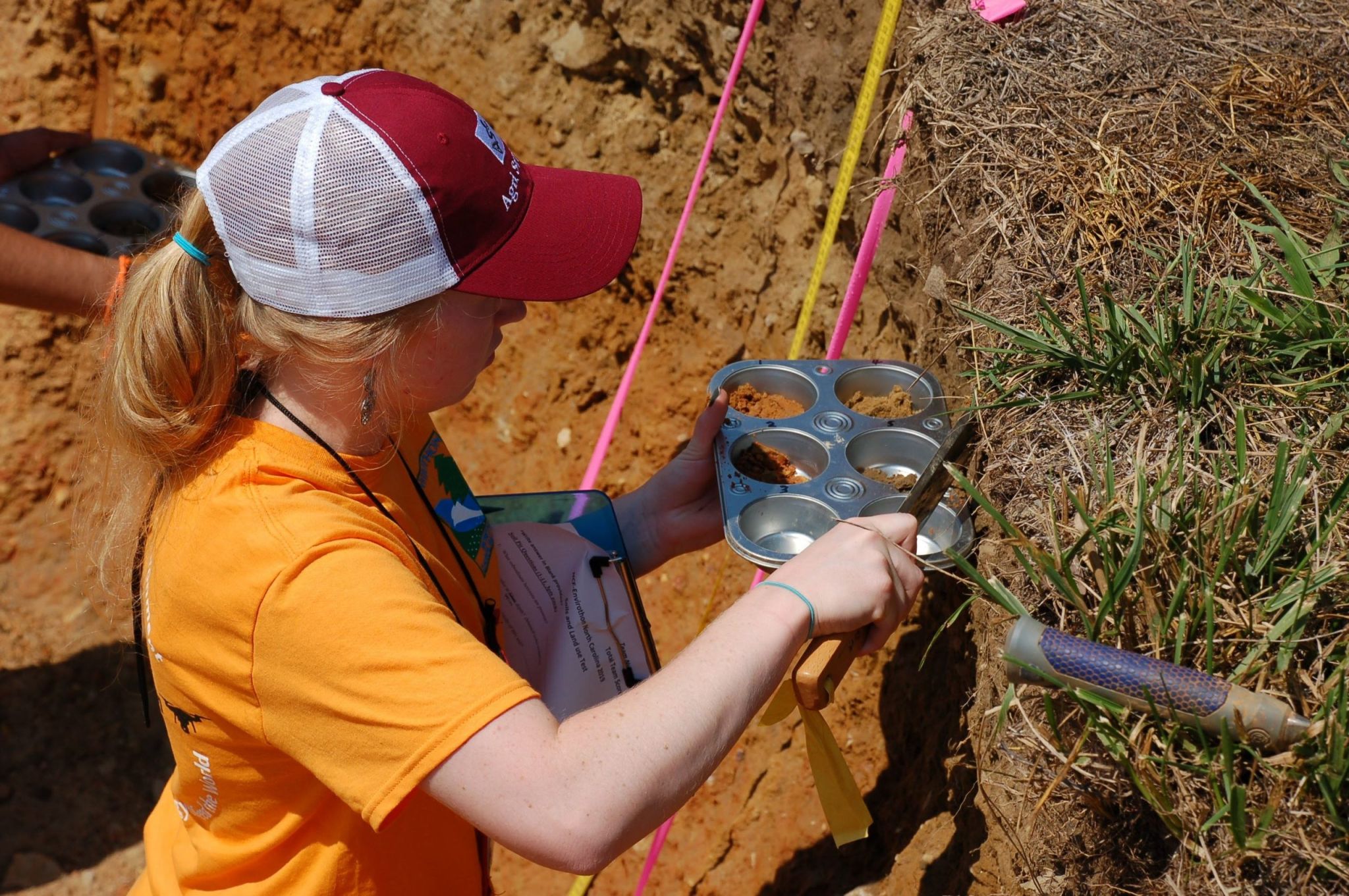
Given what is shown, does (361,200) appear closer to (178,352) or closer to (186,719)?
(178,352)

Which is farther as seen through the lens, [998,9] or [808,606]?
[998,9]

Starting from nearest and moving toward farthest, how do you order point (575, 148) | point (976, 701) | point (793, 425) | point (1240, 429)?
point (1240, 429), point (976, 701), point (793, 425), point (575, 148)

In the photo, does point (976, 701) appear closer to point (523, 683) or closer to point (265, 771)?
point (523, 683)

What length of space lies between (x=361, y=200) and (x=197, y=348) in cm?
30

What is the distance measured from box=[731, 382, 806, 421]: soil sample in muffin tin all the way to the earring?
2.77 ft

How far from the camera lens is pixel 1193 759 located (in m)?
1.20

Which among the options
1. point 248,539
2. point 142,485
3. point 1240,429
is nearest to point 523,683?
point 248,539

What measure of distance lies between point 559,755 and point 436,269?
1.97ft

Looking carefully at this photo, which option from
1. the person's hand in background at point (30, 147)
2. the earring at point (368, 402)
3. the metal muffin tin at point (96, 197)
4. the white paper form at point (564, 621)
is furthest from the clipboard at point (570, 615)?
the person's hand in background at point (30, 147)

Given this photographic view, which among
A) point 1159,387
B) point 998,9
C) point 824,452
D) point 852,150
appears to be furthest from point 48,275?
point 1159,387

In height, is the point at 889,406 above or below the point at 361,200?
below

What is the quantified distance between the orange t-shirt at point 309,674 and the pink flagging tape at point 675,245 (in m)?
1.85

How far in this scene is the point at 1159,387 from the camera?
1576 millimetres

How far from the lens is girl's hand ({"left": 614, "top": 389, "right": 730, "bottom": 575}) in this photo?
2.01 metres
